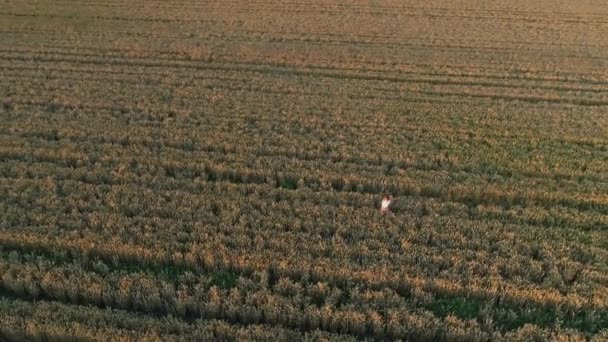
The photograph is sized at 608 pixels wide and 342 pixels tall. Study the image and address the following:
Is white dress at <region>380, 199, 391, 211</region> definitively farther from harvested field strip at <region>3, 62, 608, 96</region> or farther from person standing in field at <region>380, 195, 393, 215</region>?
harvested field strip at <region>3, 62, 608, 96</region>

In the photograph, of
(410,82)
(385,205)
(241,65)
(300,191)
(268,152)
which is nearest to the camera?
(385,205)

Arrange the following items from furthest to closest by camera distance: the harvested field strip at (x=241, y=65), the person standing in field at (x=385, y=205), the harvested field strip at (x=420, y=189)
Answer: the harvested field strip at (x=241, y=65) < the harvested field strip at (x=420, y=189) < the person standing in field at (x=385, y=205)

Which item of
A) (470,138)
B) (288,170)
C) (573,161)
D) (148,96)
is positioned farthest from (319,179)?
(148,96)

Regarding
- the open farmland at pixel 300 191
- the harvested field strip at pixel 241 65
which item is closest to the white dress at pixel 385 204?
the open farmland at pixel 300 191

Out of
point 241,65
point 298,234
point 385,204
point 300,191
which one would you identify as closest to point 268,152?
point 300,191

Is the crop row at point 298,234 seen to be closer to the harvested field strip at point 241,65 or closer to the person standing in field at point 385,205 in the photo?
the person standing in field at point 385,205

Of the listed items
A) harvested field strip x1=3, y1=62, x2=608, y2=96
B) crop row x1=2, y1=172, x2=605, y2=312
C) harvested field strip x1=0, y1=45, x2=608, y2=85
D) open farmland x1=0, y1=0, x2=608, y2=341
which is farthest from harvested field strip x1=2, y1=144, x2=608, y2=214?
harvested field strip x1=0, y1=45, x2=608, y2=85

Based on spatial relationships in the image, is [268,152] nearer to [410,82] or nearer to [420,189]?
[420,189]

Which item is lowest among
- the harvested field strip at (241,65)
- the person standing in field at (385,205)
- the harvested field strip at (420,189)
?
the person standing in field at (385,205)
